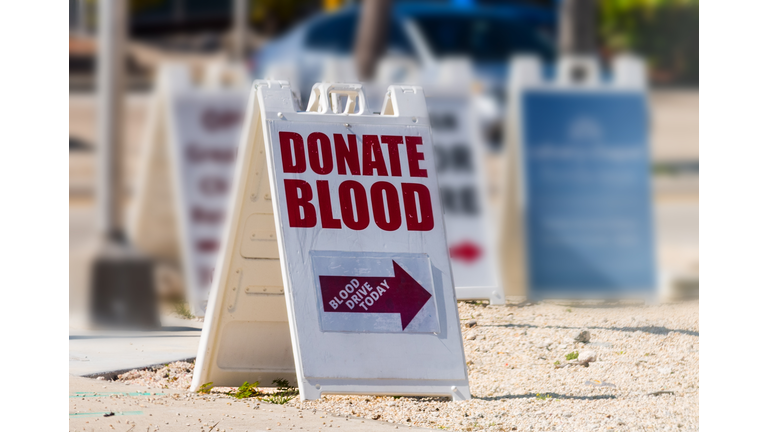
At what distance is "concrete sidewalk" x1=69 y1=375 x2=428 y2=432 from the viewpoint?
4.43 m

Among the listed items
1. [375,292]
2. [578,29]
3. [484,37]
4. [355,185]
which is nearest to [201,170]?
[355,185]

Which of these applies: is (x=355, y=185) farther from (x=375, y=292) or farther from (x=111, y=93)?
(x=111, y=93)

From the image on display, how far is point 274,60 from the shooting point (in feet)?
19.1

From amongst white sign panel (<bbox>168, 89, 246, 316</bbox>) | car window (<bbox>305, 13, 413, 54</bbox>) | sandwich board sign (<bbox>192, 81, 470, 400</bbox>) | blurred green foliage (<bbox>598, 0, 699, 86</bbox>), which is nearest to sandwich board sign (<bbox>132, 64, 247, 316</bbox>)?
white sign panel (<bbox>168, 89, 246, 316</bbox>)

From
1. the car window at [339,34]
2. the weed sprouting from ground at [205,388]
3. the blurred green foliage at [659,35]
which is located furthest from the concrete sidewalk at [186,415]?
the blurred green foliage at [659,35]

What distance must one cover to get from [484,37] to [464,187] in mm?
990

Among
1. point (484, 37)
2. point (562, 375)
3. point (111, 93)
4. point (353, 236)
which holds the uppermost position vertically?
point (484, 37)

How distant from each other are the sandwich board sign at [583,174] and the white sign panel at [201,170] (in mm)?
1849

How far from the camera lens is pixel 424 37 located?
19.5ft

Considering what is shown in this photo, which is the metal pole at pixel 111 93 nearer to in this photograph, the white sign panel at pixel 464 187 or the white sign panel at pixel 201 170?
the white sign panel at pixel 201 170

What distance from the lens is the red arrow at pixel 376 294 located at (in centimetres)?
417

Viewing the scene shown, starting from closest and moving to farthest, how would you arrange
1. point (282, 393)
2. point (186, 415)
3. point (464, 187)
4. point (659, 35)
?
point (186, 415) → point (282, 393) → point (659, 35) → point (464, 187)

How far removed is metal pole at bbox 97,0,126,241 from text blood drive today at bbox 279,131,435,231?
175 cm
